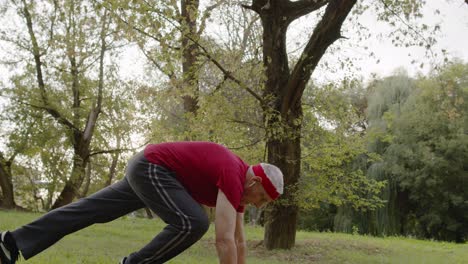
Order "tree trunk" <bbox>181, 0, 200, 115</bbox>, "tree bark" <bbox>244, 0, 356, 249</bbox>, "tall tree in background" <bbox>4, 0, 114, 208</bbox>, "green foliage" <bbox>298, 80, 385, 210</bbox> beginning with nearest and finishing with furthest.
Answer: "tree trunk" <bbox>181, 0, 200, 115</bbox>
"tree bark" <bbox>244, 0, 356, 249</bbox>
"green foliage" <bbox>298, 80, 385, 210</bbox>
"tall tree in background" <bbox>4, 0, 114, 208</bbox>

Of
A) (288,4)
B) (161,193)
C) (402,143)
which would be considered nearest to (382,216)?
(402,143)

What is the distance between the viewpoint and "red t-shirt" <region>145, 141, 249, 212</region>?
140 inches

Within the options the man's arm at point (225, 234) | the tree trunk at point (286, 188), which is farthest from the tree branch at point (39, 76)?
the man's arm at point (225, 234)

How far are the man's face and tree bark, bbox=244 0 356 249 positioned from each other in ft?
20.6

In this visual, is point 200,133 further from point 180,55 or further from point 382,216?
point 382,216

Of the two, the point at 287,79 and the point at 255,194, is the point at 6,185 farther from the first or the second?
the point at 255,194

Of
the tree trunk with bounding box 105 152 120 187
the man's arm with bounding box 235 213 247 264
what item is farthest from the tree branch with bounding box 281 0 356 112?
the tree trunk with bounding box 105 152 120 187

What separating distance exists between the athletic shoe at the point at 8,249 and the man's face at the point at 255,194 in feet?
5.53

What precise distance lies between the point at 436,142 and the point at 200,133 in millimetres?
18518

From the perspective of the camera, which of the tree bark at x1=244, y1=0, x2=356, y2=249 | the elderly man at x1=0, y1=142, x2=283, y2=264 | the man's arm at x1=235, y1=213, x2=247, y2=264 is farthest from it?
the tree bark at x1=244, y1=0, x2=356, y2=249

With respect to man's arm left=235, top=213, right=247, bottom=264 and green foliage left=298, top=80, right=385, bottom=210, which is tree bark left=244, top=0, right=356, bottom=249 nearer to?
green foliage left=298, top=80, right=385, bottom=210

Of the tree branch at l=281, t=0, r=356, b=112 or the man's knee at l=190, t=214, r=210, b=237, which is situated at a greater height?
the tree branch at l=281, t=0, r=356, b=112

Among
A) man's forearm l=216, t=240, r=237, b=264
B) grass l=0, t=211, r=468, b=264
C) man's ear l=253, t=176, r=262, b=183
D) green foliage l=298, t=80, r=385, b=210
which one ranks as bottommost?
grass l=0, t=211, r=468, b=264

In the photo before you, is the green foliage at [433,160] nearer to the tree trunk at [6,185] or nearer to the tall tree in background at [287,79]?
the tall tree in background at [287,79]
